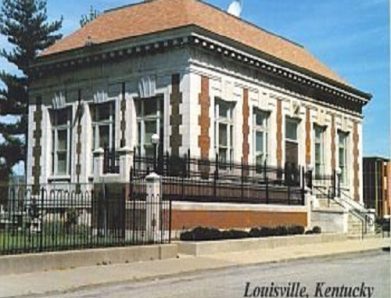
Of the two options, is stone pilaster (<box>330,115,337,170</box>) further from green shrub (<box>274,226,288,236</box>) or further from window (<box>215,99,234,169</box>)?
green shrub (<box>274,226,288,236</box>)

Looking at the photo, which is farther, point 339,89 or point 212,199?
point 339,89

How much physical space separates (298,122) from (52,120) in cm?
1220

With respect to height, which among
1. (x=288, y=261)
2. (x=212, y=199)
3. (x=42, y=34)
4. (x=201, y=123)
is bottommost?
(x=288, y=261)

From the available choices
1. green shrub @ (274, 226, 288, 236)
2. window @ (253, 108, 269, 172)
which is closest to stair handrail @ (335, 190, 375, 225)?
window @ (253, 108, 269, 172)

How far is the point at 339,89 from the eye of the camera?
1567 inches

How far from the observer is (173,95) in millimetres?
29391

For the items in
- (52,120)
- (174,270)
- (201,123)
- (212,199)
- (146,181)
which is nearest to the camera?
(174,270)

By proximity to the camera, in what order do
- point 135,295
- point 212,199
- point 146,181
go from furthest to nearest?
1. point 212,199
2. point 146,181
3. point 135,295

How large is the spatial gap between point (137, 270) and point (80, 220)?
17.9 feet

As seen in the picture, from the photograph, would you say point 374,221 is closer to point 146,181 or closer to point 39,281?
point 146,181

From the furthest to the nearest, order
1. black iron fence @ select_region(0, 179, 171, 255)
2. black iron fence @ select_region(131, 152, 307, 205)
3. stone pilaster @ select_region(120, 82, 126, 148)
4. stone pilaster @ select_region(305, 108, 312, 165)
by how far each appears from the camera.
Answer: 1. stone pilaster @ select_region(305, 108, 312, 165)
2. stone pilaster @ select_region(120, 82, 126, 148)
3. black iron fence @ select_region(131, 152, 307, 205)
4. black iron fence @ select_region(0, 179, 171, 255)

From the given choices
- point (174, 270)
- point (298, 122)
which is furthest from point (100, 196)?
point (298, 122)

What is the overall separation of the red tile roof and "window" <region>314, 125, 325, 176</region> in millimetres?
3193

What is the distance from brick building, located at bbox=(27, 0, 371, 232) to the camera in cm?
2925
